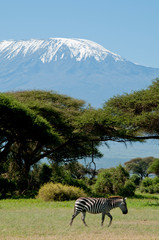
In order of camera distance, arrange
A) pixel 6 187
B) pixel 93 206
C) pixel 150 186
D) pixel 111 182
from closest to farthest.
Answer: pixel 93 206
pixel 6 187
pixel 111 182
pixel 150 186

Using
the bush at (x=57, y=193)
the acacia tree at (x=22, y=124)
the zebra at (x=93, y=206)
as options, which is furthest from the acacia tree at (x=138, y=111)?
the zebra at (x=93, y=206)

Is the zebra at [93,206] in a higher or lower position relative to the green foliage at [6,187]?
lower

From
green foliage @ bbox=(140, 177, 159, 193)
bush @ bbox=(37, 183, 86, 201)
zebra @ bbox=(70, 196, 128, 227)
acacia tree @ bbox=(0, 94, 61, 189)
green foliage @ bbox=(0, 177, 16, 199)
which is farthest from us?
green foliage @ bbox=(140, 177, 159, 193)

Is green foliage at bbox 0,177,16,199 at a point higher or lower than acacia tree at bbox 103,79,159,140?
lower

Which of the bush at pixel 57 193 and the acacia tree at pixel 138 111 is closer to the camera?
the acacia tree at pixel 138 111

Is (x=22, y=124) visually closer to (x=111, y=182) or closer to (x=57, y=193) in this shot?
(x=57, y=193)

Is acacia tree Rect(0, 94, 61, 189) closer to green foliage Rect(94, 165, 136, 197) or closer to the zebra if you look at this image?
green foliage Rect(94, 165, 136, 197)

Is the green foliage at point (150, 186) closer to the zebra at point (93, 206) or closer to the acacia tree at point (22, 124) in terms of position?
the acacia tree at point (22, 124)

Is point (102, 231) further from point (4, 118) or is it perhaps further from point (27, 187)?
point (27, 187)

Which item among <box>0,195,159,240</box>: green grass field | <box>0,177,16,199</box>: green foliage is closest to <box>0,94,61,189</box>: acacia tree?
<box>0,177,16,199</box>: green foliage

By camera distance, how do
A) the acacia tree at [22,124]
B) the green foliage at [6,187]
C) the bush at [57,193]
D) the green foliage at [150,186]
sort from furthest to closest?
1. the green foliage at [150,186]
2. the green foliage at [6,187]
3. the acacia tree at [22,124]
4. the bush at [57,193]

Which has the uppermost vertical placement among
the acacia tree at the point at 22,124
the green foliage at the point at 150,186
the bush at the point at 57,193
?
the acacia tree at the point at 22,124

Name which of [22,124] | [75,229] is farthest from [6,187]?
[75,229]

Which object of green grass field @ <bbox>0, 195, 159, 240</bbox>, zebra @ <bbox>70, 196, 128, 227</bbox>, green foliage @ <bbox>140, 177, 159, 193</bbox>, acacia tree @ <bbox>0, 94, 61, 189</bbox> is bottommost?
green grass field @ <bbox>0, 195, 159, 240</bbox>
